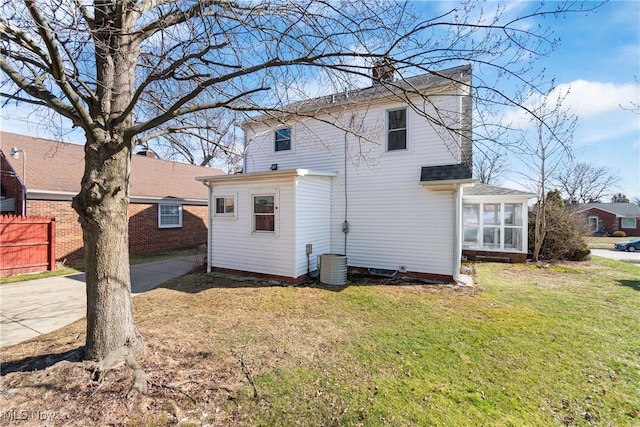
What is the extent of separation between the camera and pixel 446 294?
22.7 feet

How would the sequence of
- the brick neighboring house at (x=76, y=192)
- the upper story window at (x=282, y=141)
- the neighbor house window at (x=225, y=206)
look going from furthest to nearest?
the upper story window at (x=282, y=141) → the brick neighboring house at (x=76, y=192) → the neighbor house window at (x=225, y=206)

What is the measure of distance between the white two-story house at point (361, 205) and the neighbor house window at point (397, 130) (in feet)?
0.10

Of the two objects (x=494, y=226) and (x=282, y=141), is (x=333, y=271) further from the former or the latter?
(x=494, y=226)

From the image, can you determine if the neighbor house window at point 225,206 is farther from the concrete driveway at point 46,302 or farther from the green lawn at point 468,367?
the green lawn at point 468,367

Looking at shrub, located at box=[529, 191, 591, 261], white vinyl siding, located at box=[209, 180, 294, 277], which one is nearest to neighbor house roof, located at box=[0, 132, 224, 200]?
white vinyl siding, located at box=[209, 180, 294, 277]

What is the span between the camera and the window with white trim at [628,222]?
3493 centimetres

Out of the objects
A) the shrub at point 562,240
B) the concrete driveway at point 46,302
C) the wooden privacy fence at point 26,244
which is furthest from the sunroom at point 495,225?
the wooden privacy fence at point 26,244

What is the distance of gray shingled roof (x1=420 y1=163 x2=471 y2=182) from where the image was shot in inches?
289

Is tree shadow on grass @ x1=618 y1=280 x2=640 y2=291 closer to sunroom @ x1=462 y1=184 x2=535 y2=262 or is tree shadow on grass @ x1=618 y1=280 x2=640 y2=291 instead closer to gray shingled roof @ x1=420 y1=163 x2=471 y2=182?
sunroom @ x1=462 y1=184 x2=535 y2=262

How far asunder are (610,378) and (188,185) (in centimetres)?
1779

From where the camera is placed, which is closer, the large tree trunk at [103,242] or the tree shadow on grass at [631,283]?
the large tree trunk at [103,242]

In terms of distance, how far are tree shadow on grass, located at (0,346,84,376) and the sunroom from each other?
42.2ft

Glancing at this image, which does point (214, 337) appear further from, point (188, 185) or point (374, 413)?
point (188, 185)

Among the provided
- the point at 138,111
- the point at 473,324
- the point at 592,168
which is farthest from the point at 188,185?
the point at 592,168
